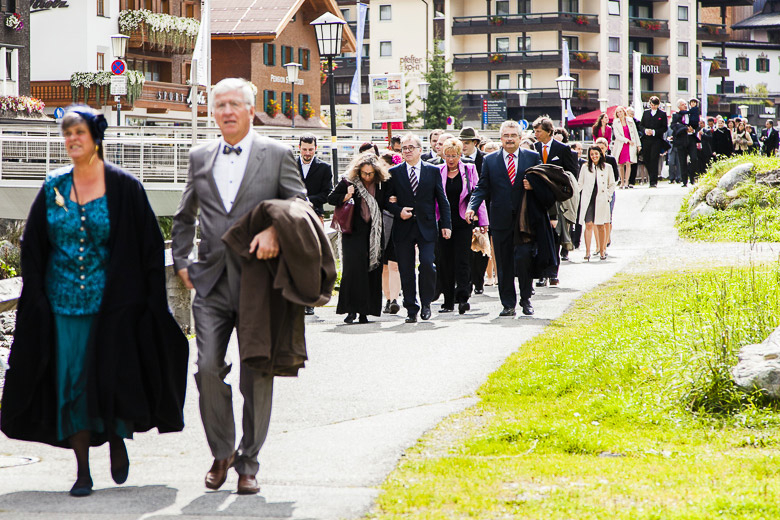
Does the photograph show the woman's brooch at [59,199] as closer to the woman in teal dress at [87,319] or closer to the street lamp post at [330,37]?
the woman in teal dress at [87,319]

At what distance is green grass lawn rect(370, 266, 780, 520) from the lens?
5598 mm

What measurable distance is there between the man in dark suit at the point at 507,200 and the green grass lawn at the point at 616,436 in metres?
1.93

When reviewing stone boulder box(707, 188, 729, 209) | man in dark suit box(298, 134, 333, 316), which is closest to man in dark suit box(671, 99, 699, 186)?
stone boulder box(707, 188, 729, 209)

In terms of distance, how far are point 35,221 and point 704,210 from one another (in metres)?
19.3

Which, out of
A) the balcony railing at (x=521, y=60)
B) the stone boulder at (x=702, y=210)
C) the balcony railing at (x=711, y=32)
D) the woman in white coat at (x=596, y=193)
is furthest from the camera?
the balcony railing at (x=711, y=32)

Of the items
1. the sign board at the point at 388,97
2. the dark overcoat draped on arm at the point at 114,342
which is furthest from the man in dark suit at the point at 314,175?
the sign board at the point at 388,97

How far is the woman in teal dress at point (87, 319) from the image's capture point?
5.89 metres

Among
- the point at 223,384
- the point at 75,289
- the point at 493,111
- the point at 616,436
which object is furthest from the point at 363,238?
the point at 493,111

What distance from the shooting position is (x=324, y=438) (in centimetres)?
730

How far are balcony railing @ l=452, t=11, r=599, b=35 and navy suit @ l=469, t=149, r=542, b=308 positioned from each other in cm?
7649

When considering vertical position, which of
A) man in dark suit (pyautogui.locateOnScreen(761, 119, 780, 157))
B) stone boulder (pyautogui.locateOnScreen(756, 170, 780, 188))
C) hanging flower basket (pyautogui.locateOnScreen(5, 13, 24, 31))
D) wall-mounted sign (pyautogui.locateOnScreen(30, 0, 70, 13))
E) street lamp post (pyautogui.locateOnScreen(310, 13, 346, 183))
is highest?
wall-mounted sign (pyautogui.locateOnScreen(30, 0, 70, 13))

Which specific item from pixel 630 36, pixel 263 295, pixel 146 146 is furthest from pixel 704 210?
pixel 630 36

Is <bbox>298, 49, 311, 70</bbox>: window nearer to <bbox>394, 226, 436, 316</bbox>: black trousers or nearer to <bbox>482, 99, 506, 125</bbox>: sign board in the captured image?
<bbox>482, 99, 506, 125</bbox>: sign board

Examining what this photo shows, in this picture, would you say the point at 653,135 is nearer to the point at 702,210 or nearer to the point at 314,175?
the point at 702,210
